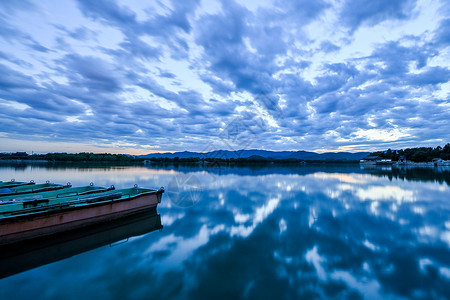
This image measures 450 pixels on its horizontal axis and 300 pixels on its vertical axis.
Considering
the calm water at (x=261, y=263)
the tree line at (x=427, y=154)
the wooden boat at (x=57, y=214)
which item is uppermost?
the tree line at (x=427, y=154)

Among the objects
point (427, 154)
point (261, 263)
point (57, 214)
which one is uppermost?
point (427, 154)

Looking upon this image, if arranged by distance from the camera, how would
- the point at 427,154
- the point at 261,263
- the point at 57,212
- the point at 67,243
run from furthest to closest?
the point at 427,154 < the point at 57,212 < the point at 67,243 < the point at 261,263

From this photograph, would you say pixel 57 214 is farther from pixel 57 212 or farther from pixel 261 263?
pixel 261 263

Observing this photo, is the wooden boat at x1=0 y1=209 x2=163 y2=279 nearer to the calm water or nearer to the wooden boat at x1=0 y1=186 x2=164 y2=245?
the wooden boat at x1=0 y1=186 x2=164 y2=245

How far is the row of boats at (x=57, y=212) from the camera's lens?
23.6 feet

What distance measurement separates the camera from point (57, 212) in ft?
26.6

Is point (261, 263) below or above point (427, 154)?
below

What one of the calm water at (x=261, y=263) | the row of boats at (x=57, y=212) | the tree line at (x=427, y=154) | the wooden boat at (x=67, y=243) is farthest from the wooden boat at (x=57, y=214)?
the tree line at (x=427, y=154)

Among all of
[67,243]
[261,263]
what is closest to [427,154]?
[261,263]

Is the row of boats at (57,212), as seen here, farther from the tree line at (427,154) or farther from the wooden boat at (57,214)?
the tree line at (427,154)

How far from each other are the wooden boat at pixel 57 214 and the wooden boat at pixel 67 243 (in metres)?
0.26

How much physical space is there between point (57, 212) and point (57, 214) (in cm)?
10

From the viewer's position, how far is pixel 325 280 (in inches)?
213

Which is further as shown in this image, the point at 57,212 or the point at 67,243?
the point at 57,212
